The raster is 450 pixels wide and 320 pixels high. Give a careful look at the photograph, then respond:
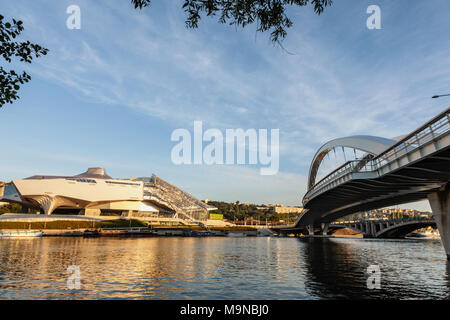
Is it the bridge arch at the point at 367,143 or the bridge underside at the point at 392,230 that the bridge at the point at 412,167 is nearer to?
the bridge arch at the point at 367,143

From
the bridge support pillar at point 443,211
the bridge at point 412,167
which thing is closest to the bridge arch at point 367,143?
the bridge at point 412,167

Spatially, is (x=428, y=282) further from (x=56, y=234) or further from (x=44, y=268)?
(x=56, y=234)

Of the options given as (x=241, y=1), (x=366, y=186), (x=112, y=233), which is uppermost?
(x=241, y=1)

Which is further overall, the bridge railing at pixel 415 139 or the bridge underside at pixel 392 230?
the bridge underside at pixel 392 230

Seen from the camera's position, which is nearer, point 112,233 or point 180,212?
point 112,233

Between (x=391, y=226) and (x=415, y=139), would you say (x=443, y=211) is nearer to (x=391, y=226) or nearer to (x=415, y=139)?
(x=415, y=139)

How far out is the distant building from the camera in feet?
402

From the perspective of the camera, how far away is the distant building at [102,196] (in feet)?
402

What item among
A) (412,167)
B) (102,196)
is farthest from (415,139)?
(102,196)

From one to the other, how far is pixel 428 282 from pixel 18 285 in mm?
26052

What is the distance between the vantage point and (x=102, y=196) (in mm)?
133125

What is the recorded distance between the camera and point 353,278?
21.3 meters

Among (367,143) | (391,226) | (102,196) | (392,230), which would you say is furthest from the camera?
(102,196)
